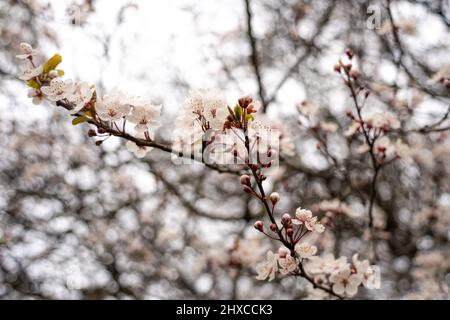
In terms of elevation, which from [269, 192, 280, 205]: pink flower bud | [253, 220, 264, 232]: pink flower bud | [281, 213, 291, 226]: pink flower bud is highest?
[269, 192, 280, 205]: pink flower bud

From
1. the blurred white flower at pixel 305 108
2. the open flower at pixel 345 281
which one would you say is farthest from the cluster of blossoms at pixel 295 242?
the blurred white flower at pixel 305 108

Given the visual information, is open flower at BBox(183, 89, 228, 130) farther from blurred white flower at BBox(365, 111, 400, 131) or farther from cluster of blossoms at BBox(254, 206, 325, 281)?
blurred white flower at BBox(365, 111, 400, 131)

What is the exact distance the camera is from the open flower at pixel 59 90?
1.48 metres

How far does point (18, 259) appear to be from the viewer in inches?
139

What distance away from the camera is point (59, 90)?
1.50 meters

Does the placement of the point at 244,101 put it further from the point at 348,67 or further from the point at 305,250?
the point at 348,67

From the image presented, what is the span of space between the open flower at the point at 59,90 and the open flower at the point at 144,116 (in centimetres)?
21

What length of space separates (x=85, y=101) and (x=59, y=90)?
0.34 feet

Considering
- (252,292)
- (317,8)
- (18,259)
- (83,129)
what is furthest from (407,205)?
(18,259)

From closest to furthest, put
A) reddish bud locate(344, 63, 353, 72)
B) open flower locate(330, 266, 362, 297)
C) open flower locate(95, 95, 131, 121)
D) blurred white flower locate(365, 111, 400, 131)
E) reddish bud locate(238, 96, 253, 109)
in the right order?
reddish bud locate(238, 96, 253, 109), open flower locate(95, 95, 131, 121), open flower locate(330, 266, 362, 297), reddish bud locate(344, 63, 353, 72), blurred white flower locate(365, 111, 400, 131)

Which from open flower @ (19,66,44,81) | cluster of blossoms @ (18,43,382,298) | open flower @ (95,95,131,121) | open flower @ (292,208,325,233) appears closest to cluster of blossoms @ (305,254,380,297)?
cluster of blossoms @ (18,43,382,298)

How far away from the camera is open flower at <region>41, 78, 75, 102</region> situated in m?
1.48

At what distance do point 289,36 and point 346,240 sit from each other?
6.86 ft
